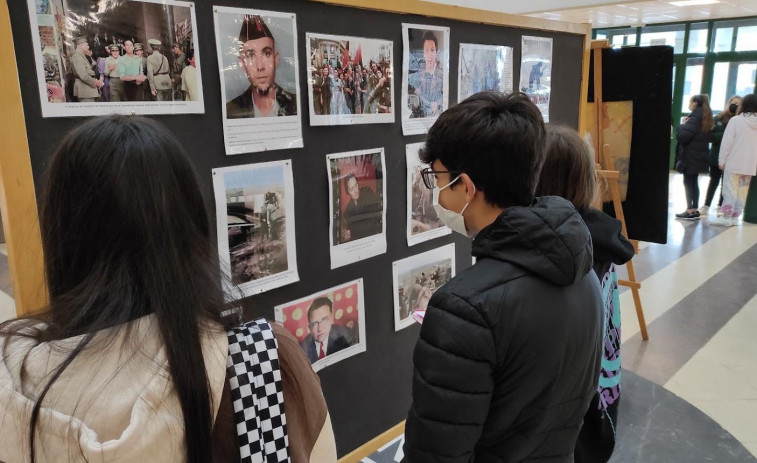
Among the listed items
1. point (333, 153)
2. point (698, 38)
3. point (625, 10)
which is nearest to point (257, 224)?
point (333, 153)

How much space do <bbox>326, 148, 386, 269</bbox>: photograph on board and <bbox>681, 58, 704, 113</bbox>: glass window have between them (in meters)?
11.2

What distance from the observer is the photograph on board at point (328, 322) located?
179 cm

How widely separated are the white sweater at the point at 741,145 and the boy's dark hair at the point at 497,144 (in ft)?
23.5

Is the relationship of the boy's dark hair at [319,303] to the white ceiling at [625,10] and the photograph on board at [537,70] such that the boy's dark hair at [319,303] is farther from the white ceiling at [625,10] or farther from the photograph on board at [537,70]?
the white ceiling at [625,10]

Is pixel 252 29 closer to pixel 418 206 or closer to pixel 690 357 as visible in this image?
pixel 418 206

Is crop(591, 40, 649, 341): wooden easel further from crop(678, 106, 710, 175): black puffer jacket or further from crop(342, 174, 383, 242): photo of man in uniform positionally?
crop(678, 106, 710, 175): black puffer jacket

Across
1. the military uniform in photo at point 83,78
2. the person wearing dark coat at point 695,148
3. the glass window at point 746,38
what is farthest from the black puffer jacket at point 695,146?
the military uniform in photo at point 83,78

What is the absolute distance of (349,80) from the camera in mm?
1758

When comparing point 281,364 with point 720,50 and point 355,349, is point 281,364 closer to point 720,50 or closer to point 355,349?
point 355,349

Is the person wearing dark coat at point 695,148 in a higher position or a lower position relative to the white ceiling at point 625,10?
lower

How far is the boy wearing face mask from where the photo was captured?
3.21 feet

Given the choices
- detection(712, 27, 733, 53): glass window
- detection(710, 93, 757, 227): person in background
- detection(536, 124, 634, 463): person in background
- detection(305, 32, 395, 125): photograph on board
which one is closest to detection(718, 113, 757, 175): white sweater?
detection(710, 93, 757, 227): person in background

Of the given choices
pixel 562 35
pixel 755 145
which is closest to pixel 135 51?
pixel 562 35

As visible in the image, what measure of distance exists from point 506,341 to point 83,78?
1.07m
